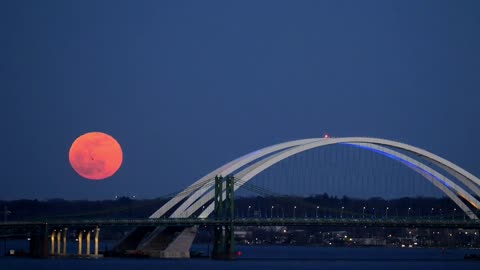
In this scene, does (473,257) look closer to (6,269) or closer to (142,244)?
(142,244)

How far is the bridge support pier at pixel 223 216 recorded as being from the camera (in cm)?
10250

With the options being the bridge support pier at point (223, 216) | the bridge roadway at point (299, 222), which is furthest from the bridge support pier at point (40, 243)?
the bridge support pier at point (223, 216)

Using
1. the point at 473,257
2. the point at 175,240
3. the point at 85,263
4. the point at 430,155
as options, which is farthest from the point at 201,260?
the point at 473,257

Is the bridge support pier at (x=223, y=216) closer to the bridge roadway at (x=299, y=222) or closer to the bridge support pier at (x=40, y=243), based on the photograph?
the bridge roadway at (x=299, y=222)

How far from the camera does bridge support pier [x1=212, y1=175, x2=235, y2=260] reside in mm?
102500

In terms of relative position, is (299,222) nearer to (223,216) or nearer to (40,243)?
(223,216)

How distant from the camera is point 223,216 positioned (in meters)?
104

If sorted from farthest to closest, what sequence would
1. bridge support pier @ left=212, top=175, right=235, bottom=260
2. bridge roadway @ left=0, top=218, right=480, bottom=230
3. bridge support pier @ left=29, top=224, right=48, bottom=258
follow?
bridge support pier @ left=29, top=224, right=48, bottom=258
bridge support pier @ left=212, top=175, right=235, bottom=260
bridge roadway @ left=0, top=218, right=480, bottom=230

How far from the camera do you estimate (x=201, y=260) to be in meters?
105

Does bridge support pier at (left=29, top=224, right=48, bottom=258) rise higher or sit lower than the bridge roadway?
lower

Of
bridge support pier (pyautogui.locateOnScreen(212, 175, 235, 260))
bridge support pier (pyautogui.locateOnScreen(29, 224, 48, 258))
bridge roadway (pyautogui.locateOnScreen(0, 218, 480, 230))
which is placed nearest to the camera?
bridge roadway (pyautogui.locateOnScreen(0, 218, 480, 230))

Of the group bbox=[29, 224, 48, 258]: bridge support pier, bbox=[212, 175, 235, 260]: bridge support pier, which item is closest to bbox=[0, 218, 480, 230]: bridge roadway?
bbox=[212, 175, 235, 260]: bridge support pier

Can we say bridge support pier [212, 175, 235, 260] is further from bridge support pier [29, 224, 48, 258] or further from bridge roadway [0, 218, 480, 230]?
bridge support pier [29, 224, 48, 258]

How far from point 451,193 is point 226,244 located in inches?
866
